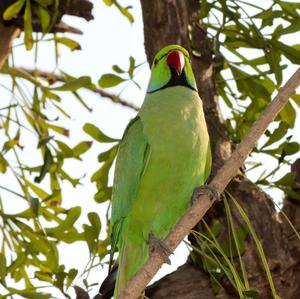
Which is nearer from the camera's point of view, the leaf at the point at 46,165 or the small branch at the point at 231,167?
the small branch at the point at 231,167

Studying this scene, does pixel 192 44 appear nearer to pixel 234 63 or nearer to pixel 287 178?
pixel 234 63

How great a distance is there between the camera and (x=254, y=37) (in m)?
2.59

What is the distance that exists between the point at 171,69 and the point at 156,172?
0.37m

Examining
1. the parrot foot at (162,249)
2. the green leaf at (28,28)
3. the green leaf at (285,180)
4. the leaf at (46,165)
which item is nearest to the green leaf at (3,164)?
the leaf at (46,165)

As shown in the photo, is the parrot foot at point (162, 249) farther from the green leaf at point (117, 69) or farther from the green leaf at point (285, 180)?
the green leaf at point (117, 69)

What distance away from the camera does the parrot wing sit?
2219 millimetres

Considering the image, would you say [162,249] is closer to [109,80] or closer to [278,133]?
[278,133]

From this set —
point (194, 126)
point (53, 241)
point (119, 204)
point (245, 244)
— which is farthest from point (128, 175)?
point (53, 241)

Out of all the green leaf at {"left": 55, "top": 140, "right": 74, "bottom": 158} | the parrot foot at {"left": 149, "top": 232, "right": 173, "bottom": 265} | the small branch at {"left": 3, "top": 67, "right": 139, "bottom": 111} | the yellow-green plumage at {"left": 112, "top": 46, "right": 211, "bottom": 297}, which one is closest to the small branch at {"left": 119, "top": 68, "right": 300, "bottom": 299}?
the parrot foot at {"left": 149, "top": 232, "right": 173, "bottom": 265}

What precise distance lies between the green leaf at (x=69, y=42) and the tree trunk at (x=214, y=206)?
0.41 meters

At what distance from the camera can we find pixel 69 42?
9.35ft

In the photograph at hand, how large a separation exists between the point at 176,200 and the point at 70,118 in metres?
0.63

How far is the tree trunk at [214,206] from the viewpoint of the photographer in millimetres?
2344

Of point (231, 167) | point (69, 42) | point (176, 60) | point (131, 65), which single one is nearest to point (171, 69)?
point (176, 60)
